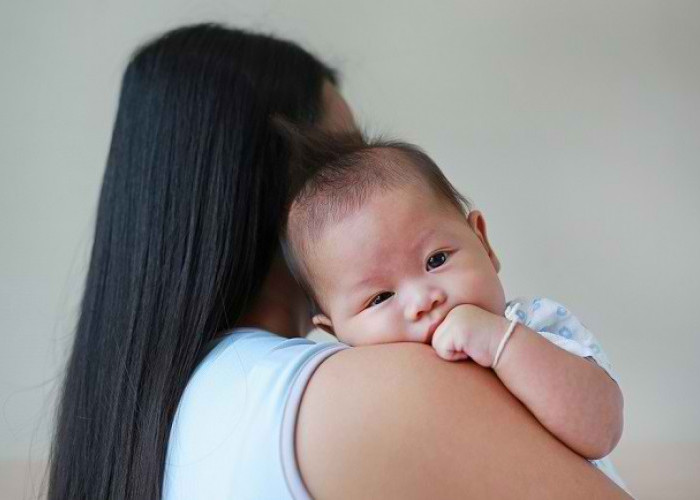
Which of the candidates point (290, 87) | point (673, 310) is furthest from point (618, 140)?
point (290, 87)

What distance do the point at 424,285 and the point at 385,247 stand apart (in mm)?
68

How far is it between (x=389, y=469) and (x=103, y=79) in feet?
5.44

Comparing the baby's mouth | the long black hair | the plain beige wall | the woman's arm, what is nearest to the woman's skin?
the woman's arm

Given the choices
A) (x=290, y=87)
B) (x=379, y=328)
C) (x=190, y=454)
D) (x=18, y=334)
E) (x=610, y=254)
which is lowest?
(x=18, y=334)

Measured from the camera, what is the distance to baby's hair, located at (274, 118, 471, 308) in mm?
998

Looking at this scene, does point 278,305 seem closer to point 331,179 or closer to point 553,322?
point 331,179

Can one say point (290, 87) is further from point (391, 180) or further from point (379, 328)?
point (379, 328)

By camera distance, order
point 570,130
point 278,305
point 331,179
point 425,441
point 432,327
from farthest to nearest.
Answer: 1. point 570,130
2. point 278,305
3. point 331,179
4. point 432,327
5. point 425,441

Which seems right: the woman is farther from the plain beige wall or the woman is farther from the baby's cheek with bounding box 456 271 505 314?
the plain beige wall

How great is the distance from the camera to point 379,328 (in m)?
0.94

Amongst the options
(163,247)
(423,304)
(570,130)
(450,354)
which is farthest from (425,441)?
(570,130)

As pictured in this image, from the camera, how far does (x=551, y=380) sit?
78 cm

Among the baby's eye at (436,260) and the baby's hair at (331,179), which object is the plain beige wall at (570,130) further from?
the baby's eye at (436,260)

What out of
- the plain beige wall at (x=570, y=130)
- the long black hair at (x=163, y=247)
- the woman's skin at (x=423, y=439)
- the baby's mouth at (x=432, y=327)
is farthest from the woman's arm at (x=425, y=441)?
the plain beige wall at (x=570, y=130)
